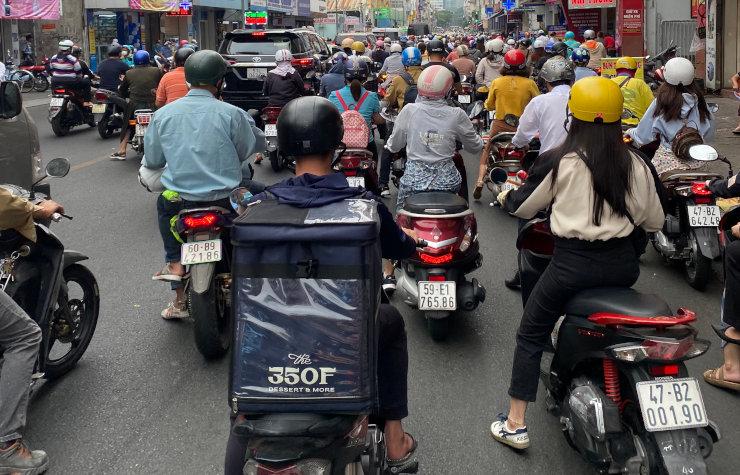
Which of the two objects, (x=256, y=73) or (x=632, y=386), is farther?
(x=256, y=73)

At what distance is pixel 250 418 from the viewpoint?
108 inches

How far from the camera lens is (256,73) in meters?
15.6

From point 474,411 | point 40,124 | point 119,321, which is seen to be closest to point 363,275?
point 474,411

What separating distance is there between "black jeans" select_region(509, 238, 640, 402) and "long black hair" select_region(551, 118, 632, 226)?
0.50ft

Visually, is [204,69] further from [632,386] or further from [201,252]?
[632,386]

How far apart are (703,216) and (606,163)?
3.29 meters

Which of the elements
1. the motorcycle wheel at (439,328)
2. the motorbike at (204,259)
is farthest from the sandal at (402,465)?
the motorcycle wheel at (439,328)

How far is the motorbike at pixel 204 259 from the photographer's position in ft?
16.7

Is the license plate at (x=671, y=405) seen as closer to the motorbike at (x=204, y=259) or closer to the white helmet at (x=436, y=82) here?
the motorbike at (x=204, y=259)

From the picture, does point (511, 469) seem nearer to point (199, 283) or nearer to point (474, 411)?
point (474, 411)

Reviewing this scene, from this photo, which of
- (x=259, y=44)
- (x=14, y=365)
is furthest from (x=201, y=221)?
(x=259, y=44)

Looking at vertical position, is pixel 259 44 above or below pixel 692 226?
above

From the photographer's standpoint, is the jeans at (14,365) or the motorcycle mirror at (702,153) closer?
the jeans at (14,365)

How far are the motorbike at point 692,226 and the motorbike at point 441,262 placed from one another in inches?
73.1
